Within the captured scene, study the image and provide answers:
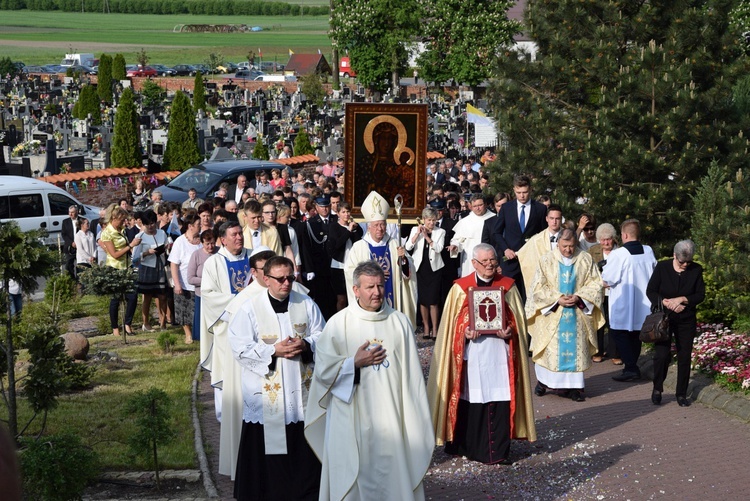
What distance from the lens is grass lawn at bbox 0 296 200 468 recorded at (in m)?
9.20

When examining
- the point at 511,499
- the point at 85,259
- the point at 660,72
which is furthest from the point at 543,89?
the point at 511,499

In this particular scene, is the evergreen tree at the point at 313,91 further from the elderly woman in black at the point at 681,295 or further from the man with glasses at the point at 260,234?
the elderly woman in black at the point at 681,295

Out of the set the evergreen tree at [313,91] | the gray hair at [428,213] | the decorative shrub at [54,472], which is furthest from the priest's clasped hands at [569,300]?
the evergreen tree at [313,91]

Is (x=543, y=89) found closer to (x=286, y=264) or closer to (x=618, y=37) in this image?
(x=618, y=37)

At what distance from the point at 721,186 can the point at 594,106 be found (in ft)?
12.8

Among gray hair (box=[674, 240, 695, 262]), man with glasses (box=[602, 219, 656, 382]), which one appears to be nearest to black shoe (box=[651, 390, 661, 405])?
man with glasses (box=[602, 219, 656, 382])

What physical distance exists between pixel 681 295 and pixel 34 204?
49.5 feet

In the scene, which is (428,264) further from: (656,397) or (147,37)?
(147,37)

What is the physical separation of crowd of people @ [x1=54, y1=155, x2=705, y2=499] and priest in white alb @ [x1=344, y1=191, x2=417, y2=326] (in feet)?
0.07

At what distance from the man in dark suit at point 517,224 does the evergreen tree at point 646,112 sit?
8.33 feet

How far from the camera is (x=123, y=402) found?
35.9ft

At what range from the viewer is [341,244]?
45.4 ft

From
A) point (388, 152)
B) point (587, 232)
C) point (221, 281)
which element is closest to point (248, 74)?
point (388, 152)

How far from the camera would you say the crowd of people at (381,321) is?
7.14 metres
